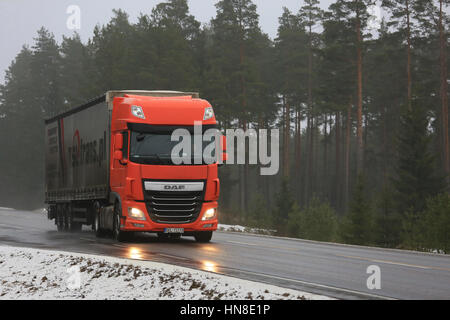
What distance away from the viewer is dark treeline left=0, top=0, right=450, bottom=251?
1411 inches

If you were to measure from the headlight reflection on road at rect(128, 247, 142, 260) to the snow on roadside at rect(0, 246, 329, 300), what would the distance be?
931mm

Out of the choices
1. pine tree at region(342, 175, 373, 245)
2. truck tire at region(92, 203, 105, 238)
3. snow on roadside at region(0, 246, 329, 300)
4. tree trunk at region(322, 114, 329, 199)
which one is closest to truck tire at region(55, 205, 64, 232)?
truck tire at region(92, 203, 105, 238)

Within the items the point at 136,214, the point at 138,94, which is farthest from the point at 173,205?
the point at 138,94

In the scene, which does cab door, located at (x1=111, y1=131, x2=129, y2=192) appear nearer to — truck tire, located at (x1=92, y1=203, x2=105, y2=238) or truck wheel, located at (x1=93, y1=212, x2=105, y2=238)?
truck tire, located at (x1=92, y1=203, x2=105, y2=238)

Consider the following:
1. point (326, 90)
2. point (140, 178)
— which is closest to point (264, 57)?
point (326, 90)

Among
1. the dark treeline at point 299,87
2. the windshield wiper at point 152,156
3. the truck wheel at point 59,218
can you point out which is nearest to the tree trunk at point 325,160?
the dark treeline at point 299,87

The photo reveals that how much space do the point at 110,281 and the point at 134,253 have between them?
4.46 metres

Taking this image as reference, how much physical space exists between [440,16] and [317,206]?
31065 millimetres

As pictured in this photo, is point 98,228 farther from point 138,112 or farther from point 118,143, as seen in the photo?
point 138,112

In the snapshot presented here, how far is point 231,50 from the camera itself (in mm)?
67000

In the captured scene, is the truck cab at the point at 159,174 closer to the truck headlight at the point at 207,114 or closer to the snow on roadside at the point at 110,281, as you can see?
the truck headlight at the point at 207,114

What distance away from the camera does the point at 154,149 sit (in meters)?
19.5

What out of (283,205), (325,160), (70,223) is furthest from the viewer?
(325,160)
